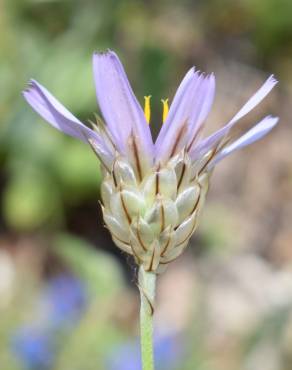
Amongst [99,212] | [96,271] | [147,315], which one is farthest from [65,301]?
[147,315]

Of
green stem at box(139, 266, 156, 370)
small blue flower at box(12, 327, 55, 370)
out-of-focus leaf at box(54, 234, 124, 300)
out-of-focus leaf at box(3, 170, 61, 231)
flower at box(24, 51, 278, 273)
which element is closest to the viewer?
green stem at box(139, 266, 156, 370)

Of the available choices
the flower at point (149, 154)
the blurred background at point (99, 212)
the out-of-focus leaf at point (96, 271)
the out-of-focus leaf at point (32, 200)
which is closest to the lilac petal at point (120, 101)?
the flower at point (149, 154)

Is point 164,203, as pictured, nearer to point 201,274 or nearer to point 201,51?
point 201,274

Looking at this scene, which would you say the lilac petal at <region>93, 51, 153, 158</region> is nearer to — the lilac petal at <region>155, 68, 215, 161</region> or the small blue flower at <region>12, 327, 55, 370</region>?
the lilac petal at <region>155, 68, 215, 161</region>

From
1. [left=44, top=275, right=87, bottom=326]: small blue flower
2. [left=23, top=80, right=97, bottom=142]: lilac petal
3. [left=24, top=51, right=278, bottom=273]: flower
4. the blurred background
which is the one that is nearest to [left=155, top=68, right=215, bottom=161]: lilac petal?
[left=24, top=51, right=278, bottom=273]: flower

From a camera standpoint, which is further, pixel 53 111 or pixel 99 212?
pixel 99 212

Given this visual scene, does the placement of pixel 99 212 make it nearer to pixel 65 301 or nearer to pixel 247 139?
pixel 65 301

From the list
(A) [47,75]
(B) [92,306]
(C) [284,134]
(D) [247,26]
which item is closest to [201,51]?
(D) [247,26]
